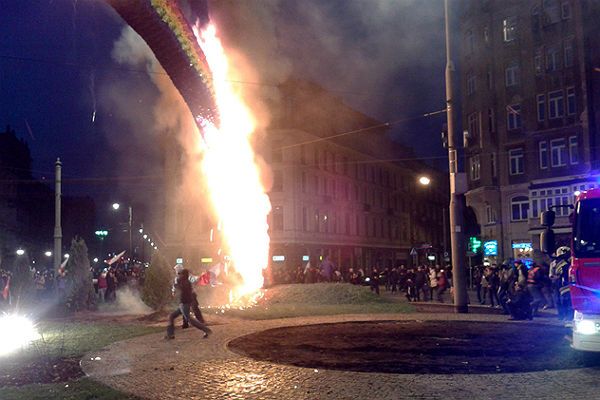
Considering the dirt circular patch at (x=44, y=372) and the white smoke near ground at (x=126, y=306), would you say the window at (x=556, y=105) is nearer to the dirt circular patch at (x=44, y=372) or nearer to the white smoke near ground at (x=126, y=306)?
the white smoke near ground at (x=126, y=306)

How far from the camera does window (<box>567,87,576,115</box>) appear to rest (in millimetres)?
41500

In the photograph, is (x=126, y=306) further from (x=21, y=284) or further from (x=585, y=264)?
(x=585, y=264)

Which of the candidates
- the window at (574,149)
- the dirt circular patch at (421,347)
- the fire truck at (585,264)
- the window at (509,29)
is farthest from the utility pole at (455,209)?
the window at (509,29)

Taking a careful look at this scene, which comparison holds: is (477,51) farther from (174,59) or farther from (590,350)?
(590,350)

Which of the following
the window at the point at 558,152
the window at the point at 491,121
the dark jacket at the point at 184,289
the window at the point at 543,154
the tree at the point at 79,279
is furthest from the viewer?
the window at the point at 491,121

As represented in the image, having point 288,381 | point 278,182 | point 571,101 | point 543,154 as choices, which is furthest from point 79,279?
point 571,101

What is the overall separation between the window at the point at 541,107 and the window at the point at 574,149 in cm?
276

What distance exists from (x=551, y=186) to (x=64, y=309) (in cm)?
3372

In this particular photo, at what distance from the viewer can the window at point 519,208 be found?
44.3 meters

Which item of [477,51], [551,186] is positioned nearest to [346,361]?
[551,186]

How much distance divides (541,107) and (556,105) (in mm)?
1193

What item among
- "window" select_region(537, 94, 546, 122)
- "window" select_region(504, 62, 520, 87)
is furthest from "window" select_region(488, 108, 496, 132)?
"window" select_region(537, 94, 546, 122)

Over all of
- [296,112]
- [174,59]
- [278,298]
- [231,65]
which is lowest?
Answer: [278,298]

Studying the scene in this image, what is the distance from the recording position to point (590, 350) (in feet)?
30.7
